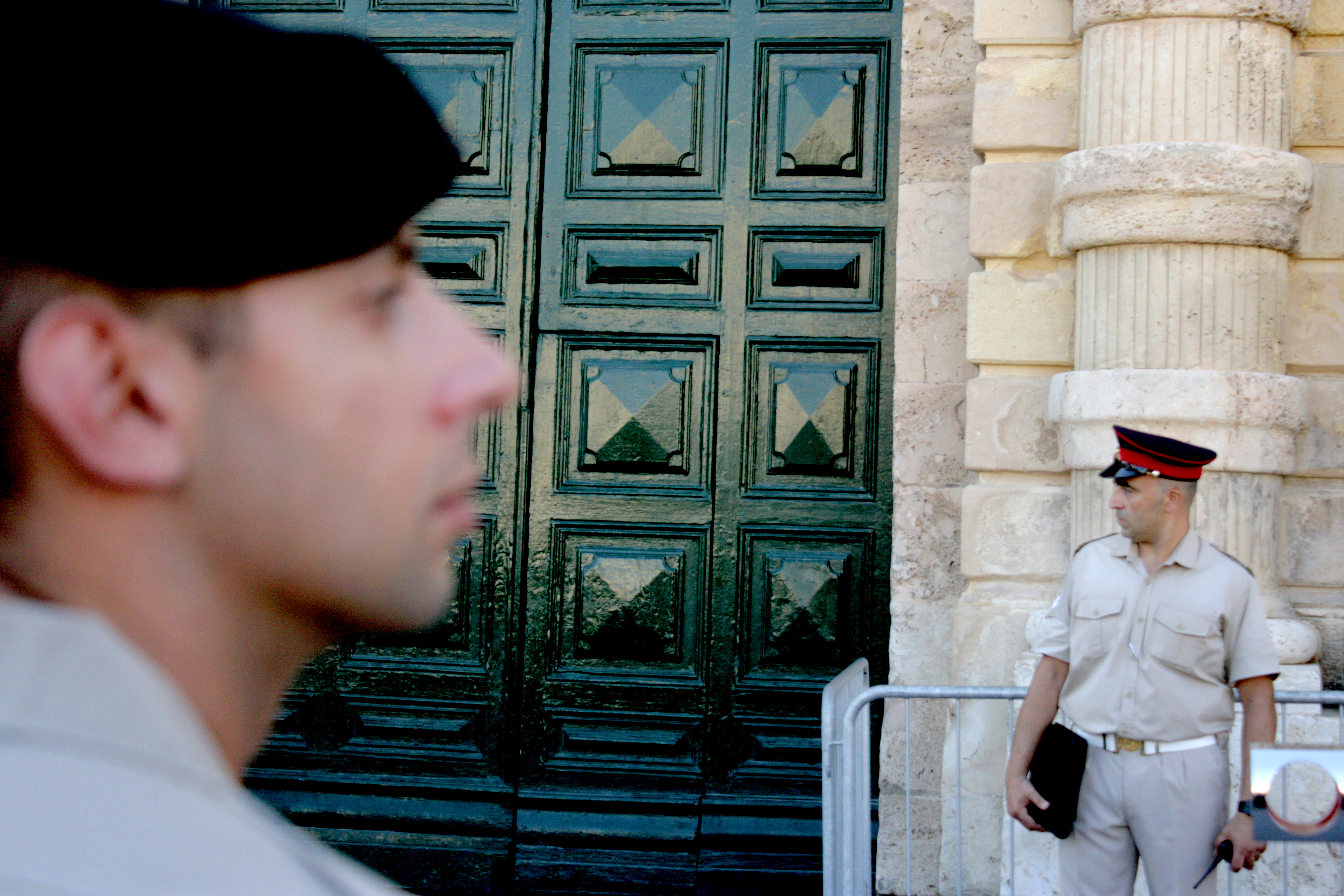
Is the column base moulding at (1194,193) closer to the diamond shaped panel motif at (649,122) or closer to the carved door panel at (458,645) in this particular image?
the diamond shaped panel motif at (649,122)

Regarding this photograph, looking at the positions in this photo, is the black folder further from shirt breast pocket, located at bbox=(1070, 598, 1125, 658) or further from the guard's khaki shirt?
shirt breast pocket, located at bbox=(1070, 598, 1125, 658)

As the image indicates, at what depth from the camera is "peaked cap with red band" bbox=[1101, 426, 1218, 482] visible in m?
3.70

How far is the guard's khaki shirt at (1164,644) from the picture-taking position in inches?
141

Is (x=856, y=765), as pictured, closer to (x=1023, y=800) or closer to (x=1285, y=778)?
(x=1023, y=800)

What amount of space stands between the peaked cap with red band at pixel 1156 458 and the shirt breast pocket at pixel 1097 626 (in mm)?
369

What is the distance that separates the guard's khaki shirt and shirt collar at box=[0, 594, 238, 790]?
3.53m

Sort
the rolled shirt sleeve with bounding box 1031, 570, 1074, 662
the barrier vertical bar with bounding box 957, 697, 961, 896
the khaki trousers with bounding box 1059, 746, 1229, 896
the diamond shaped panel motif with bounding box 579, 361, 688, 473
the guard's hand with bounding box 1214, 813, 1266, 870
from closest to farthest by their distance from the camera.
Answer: the guard's hand with bounding box 1214, 813, 1266, 870 → the khaki trousers with bounding box 1059, 746, 1229, 896 → the rolled shirt sleeve with bounding box 1031, 570, 1074, 662 → the barrier vertical bar with bounding box 957, 697, 961, 896 → the diamond shaped panel motif with bounding box 579, 361, 688, 473

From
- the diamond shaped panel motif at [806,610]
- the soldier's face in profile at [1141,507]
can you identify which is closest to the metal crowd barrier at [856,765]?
the soldier's face in profile at [1141,507]

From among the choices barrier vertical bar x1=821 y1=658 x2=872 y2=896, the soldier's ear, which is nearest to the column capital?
barrier vertical bar x1=821 y1=658 x2=872 y2=896

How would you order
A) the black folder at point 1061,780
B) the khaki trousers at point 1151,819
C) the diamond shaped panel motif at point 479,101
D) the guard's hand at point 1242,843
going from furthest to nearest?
the diamond shaped panel motif at point 479,101 < the black folder at point 1061,780 < the khaki trousers at point 1151,819 < the guard's hand at point 1242,843

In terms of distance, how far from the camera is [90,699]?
43 cm

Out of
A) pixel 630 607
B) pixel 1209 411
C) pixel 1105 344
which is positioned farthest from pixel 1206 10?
pixel 630 607

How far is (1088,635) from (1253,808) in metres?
1.04

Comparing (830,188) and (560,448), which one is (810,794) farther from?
(830,188)
